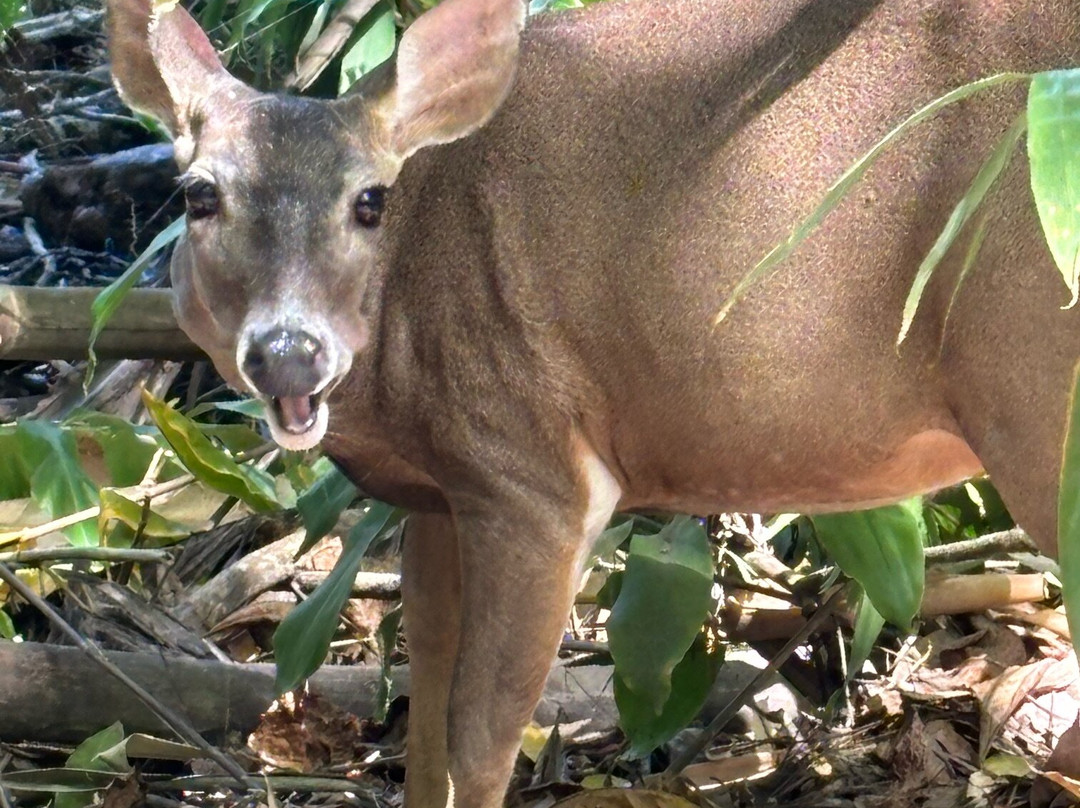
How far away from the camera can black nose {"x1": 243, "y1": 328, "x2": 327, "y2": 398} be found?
71.1 inches

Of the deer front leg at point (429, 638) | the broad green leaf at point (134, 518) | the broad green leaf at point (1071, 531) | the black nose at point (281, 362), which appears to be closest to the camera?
the broad green leaf at point (1071, 531)

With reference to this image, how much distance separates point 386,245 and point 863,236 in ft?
2.36

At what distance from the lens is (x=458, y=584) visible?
2.53 metres

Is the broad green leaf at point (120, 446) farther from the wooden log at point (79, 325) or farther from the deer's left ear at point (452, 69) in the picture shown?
the deer's left ear at point (452, 69)

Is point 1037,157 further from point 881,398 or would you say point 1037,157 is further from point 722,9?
point 722,9

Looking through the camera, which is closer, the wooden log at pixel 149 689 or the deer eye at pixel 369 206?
the deer eye at pixel 369 206

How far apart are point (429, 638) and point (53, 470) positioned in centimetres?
112

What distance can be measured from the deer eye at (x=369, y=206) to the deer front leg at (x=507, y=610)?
450 mm

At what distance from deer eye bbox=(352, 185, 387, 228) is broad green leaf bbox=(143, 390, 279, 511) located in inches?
35.2

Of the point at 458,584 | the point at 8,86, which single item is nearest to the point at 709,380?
the point at 458,584

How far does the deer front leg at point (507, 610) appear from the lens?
209cm

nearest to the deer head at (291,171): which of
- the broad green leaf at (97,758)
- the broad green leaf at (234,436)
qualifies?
the broad green leaf at (97,758)

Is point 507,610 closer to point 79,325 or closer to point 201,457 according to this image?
point 201,457

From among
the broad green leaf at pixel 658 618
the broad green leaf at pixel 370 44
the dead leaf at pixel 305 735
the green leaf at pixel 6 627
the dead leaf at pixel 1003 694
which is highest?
the broad green leaf at pixel 370 44
